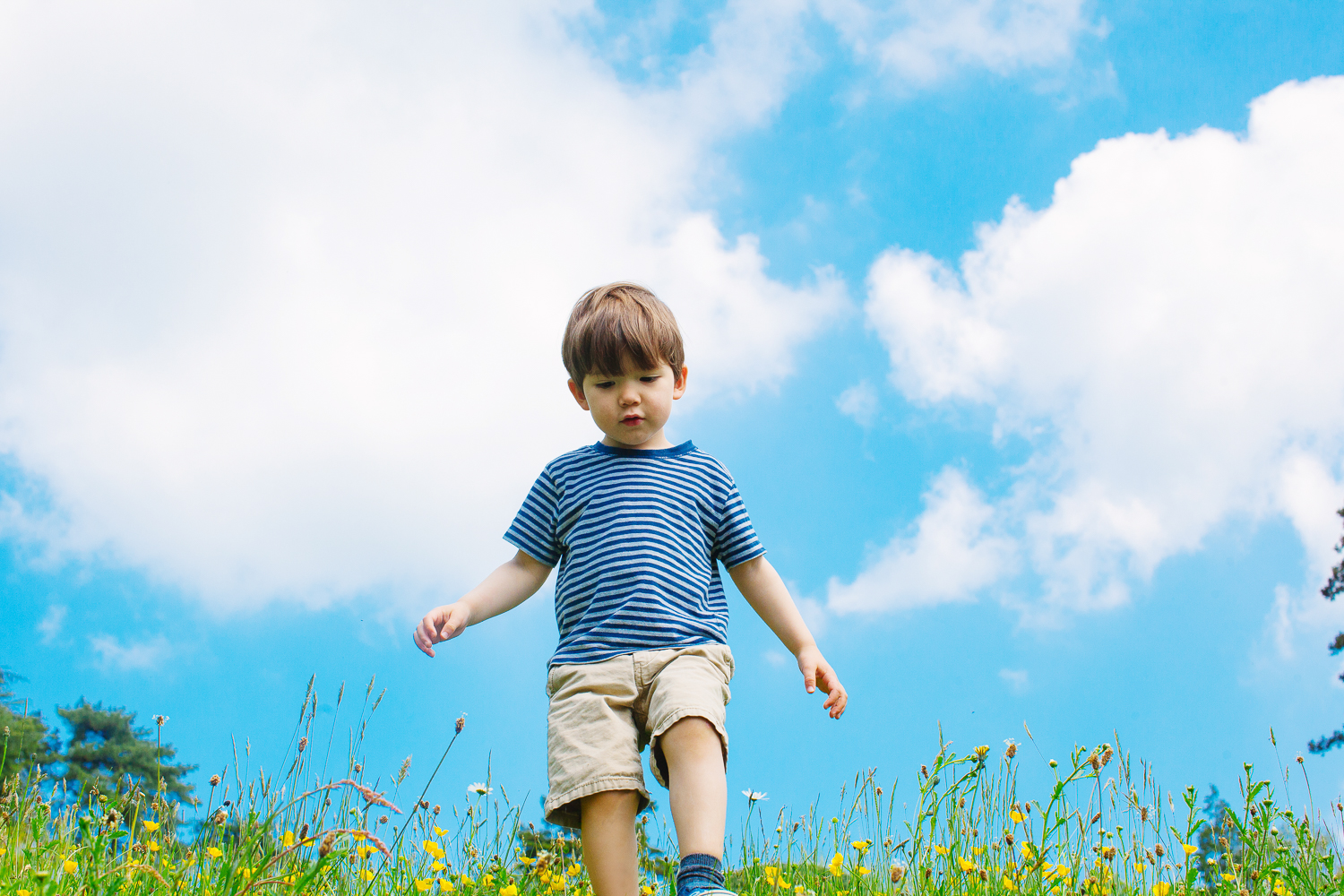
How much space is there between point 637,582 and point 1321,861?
2913 mm

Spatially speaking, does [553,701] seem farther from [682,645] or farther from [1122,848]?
[1122,848]

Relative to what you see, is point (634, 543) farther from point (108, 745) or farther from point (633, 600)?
point (108, 745)

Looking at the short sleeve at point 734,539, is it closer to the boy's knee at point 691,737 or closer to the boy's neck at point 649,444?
the boy's neck at point 649,444

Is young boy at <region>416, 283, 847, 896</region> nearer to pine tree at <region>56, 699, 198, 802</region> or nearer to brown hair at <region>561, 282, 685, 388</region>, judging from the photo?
brown hair at <region>561, 282, 685, 388</region>

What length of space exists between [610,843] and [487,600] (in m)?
0.92

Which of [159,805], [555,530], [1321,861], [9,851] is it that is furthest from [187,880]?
[1321,861]

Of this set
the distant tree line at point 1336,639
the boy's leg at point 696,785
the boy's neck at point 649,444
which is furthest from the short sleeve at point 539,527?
the distant tree line at point 1336,639

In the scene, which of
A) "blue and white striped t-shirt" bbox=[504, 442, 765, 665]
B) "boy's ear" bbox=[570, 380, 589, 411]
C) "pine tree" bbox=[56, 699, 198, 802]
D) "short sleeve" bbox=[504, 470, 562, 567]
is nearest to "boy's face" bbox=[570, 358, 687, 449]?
"boy's ear" bbox=[570, 380, 589, 411]

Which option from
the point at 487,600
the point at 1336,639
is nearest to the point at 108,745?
the point at 487,600

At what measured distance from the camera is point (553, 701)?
3.11 meters

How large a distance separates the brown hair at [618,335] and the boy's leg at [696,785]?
45.6 inches

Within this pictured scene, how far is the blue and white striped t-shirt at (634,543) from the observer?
313cm

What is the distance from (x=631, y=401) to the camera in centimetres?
329

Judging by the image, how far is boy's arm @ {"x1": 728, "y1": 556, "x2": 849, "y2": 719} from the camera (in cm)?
331
